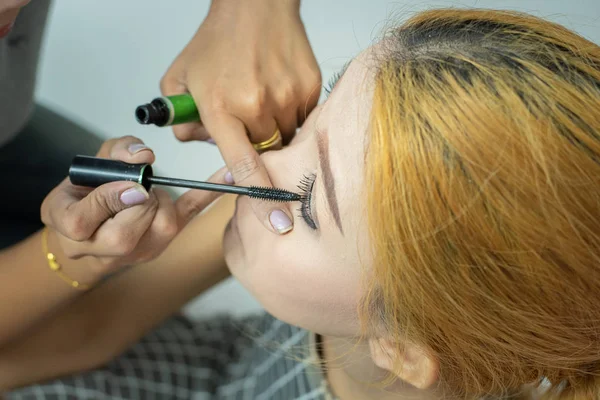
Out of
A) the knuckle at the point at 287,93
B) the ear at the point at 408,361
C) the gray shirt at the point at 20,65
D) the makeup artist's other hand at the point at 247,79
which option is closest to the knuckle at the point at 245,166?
the makeup artist's other hand at the point at 247,79

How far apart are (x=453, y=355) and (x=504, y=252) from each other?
15cm

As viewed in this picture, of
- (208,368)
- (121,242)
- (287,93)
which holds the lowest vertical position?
(208,368)

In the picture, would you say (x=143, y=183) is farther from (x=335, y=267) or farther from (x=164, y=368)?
(x=164, y=368)

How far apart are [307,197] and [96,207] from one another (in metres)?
0.22

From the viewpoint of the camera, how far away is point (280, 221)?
2.02ft

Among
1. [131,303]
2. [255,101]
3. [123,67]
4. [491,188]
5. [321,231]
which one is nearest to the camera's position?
[491,188]

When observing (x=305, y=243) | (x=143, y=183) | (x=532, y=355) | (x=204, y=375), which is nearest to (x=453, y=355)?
(x=532, y=355)

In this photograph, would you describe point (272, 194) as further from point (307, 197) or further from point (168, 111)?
point (168, 111)

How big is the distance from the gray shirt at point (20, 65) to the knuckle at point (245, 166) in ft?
1.51

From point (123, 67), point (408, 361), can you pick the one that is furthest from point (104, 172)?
point (123, 67)

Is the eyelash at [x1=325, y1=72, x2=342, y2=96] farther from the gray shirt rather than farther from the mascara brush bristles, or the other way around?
the gray shirt

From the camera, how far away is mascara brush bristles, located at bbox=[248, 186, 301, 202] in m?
0.60

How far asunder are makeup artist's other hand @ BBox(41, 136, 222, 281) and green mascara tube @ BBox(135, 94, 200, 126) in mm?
34

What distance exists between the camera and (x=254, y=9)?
0.76m
